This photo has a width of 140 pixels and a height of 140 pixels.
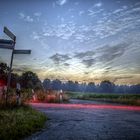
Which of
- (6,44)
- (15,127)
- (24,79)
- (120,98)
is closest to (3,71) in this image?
(24,79)

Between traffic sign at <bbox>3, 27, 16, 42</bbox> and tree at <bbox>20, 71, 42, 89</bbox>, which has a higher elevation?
tree at <bbox>20, 71, 42, 89</bbox>

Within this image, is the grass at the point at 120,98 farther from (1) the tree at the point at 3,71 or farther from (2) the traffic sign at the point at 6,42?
(2) the traffic sign at the point at 6,42

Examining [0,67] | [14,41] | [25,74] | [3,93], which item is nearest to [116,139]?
[14,41]

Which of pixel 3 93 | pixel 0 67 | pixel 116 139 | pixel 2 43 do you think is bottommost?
pixel 116 139

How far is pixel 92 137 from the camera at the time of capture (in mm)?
9812

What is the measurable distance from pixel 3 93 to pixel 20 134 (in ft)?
29.4

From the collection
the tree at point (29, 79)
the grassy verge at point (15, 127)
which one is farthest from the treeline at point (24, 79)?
the grassy verge at point (15, 127)

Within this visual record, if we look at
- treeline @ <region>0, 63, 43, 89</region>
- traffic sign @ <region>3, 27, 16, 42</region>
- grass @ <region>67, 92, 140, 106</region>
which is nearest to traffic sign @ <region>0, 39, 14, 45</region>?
traffic sign @ <region>3, 27, 16, 42</region>

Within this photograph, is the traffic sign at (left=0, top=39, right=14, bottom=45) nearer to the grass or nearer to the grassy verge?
the grassy verge

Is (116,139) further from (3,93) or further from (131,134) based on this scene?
(3,93)

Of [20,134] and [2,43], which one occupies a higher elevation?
[2,43]

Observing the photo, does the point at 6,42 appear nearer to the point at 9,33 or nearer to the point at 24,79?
the point at 9,33

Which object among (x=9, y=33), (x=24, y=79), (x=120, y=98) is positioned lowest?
(x=120, y=98)

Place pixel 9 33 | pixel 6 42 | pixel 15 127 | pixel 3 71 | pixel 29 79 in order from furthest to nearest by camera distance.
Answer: pixel 29 79, pixel 3 71, pixel 6 42, pixel 9 33, pixel 15 127
